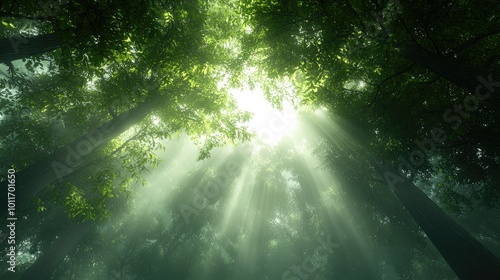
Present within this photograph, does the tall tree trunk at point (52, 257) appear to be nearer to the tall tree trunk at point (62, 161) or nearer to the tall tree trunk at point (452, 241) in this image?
the tall tree trunk at point (62, 161)

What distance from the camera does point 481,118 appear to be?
7.56 metres

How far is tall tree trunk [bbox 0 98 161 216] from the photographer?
517 cm

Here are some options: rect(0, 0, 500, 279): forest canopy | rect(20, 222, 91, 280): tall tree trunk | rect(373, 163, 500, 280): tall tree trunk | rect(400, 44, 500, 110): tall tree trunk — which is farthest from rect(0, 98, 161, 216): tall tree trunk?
rect(373, 163, 500, 280): tall tree trunk

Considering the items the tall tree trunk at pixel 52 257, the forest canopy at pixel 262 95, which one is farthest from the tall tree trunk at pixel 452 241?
the tall tree trunk at pixel 52 257

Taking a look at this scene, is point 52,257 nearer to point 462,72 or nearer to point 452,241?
point 452,241

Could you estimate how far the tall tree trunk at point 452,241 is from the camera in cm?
583

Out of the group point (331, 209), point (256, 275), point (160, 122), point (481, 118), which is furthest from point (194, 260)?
point (481, 118)

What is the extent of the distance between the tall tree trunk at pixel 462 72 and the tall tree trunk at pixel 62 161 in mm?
6489

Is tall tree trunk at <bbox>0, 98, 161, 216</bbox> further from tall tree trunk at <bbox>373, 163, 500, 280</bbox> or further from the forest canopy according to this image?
tall tree trunk at <bbox>373, 163, 500, 280</bbox>

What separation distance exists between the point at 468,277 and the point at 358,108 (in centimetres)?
495

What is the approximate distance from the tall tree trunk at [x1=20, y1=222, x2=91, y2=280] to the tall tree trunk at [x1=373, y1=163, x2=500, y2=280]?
14.9 meters

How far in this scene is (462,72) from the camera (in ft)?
Result: 13.6

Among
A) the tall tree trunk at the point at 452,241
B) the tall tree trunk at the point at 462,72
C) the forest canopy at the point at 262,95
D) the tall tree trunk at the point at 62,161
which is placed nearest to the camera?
the tall tree trunk at the point at 462,72

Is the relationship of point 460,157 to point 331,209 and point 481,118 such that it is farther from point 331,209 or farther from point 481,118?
point 331,209
